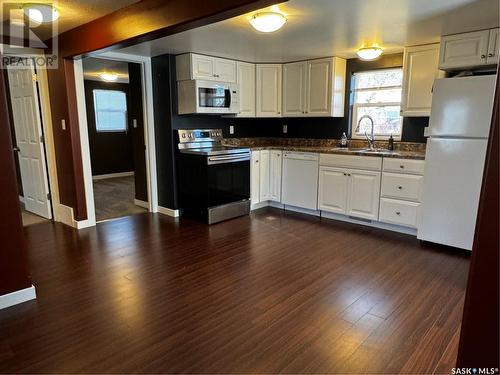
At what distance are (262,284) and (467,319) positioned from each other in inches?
68.1

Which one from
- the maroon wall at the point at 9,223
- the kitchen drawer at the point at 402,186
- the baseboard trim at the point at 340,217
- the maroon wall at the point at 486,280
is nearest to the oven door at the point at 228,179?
the baseboard trim at the point at 340,217

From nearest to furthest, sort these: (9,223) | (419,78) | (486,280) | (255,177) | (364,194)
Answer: (486,280) < (9,223) < (419,78) < (364,194) < (255,177)

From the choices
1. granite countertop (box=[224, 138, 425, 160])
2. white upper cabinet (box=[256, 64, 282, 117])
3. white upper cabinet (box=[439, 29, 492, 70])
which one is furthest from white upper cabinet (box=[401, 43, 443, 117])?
white upper cabinet (box=[256, 64, 282, 117])

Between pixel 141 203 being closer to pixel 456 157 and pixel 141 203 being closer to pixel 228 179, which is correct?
pixel 228 179

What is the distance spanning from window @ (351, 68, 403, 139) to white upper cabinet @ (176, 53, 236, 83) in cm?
175

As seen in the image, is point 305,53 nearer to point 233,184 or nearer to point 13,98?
point 233,184

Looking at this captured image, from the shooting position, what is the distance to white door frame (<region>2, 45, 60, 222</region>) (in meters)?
3.96

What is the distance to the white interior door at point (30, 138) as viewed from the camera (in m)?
4.19

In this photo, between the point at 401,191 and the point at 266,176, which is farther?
the point at 266,176

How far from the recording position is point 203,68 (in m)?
4.30

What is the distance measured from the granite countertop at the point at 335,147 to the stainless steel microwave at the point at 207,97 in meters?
0.67

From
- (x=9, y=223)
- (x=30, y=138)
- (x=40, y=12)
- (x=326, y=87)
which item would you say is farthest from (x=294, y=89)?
(x=9, y=223)

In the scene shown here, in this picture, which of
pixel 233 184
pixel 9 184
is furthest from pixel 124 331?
pixel 233 184

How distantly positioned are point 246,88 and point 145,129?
5.01 feet
